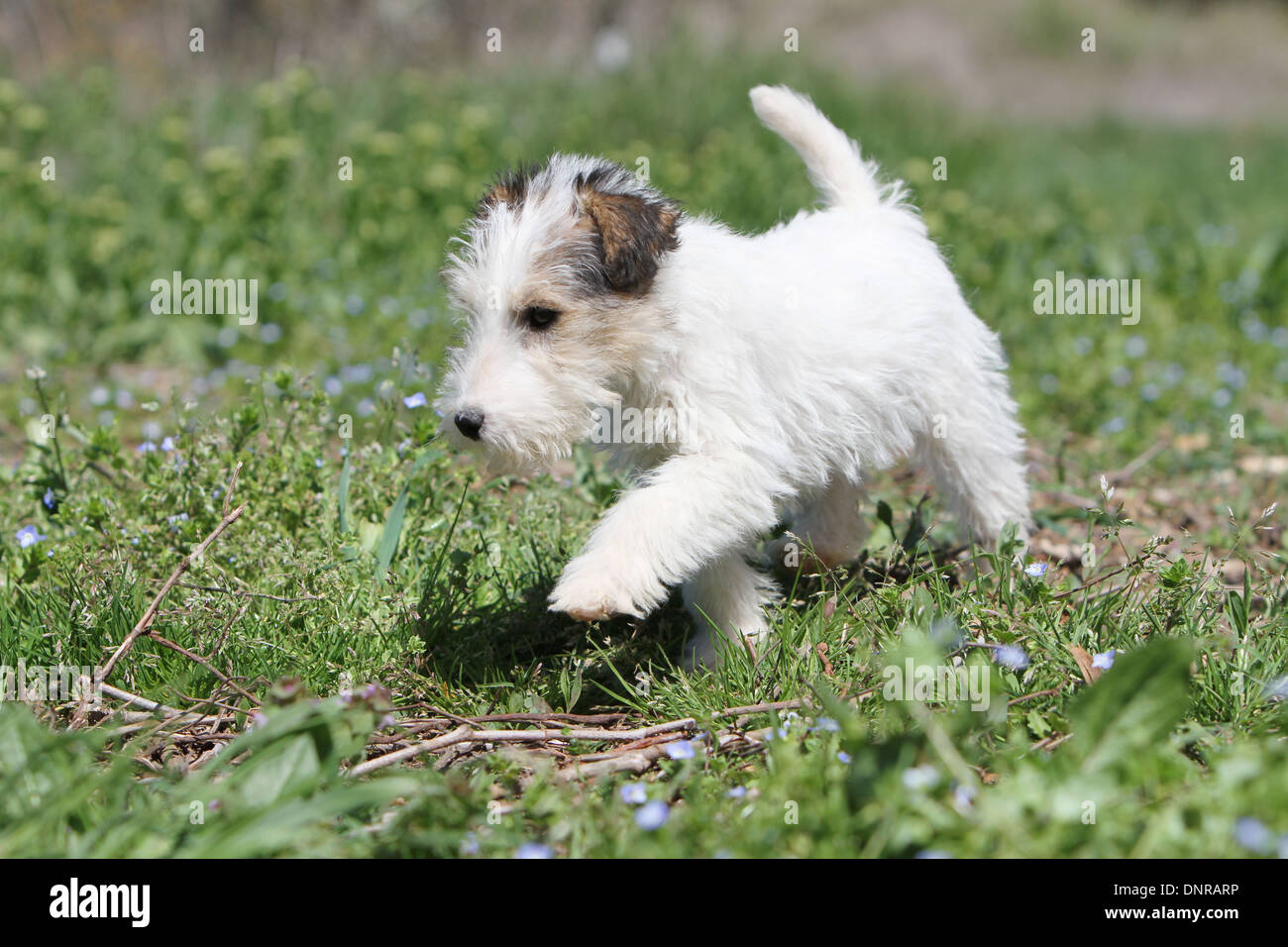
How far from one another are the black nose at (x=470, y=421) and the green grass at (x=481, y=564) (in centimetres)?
68

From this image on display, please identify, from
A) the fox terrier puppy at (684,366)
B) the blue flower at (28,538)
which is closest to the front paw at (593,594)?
the fox terrier puppy at (684,366)

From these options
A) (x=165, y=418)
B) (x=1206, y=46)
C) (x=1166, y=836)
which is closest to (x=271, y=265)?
(x=165, y=418)

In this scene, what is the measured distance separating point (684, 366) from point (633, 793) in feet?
3.62

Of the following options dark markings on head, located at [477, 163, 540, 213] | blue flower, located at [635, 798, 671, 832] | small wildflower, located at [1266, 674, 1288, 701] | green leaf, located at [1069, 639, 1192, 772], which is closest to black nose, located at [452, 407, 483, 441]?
dark markings on head, located at [477, 163, 540, 213]

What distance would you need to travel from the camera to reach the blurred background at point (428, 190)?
220 inches

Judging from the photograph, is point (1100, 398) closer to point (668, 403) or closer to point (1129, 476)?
point (1129, 476)

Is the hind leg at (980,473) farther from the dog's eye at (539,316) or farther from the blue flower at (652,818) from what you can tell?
the blue flower at (652,818)

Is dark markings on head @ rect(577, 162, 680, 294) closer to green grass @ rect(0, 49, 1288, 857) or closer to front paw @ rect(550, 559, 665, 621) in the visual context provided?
front paw @ rect(550, 559, 665, 621)

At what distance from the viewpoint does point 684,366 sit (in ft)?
9.59

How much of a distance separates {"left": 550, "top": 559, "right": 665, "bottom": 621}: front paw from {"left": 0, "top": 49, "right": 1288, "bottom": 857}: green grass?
380 mm

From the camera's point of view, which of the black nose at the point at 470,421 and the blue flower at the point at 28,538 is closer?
the black nose at the point at 470,421

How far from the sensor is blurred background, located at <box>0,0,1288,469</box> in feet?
18.4

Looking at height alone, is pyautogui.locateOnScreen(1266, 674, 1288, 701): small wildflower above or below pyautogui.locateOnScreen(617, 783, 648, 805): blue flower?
above
